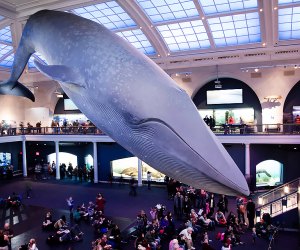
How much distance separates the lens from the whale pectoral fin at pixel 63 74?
2119mm

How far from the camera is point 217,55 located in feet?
82.1

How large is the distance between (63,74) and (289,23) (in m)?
23.4

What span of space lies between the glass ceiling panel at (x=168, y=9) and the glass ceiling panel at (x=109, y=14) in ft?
6.03

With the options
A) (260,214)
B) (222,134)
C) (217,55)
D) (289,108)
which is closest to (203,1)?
(217,55)

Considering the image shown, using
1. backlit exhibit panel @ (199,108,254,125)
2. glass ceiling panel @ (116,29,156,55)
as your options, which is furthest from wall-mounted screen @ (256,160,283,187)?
glass ceiling panel @ (116,29,156,55)

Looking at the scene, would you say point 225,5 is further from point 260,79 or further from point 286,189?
point 286,189

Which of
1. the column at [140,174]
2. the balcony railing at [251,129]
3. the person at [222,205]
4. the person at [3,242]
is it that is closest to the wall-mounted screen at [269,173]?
the balcony railing at [251,129]

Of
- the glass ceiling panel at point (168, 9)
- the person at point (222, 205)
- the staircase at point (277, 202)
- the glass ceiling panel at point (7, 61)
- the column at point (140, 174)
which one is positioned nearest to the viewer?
the staircase at point (277, 202)

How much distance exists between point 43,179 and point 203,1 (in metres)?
20.5

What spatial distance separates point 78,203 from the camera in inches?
739

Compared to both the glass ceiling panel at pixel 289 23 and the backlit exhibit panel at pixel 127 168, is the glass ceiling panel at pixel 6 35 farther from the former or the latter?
the glass ceiling panel at pixel 289 23

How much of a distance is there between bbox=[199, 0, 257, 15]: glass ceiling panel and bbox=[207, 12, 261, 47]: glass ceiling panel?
73cm

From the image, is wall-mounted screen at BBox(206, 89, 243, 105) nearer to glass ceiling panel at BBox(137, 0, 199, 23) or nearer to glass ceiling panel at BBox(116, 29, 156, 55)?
glass ceiling panel at BBox(116, 29, 156, 55)

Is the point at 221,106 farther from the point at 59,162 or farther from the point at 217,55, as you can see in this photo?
the point at 59,162
